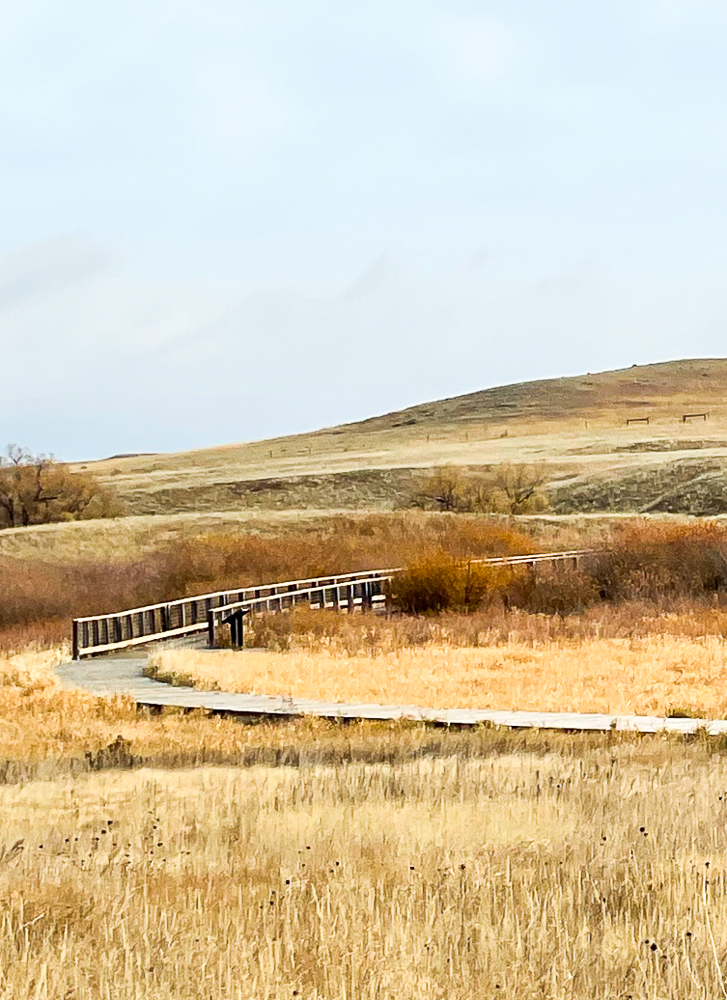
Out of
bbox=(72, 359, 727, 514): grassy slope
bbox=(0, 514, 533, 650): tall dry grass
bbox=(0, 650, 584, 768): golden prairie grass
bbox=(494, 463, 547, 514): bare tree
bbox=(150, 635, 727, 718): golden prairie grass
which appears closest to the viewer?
bbox=(0, 650, 584, 768): golden prairie grass

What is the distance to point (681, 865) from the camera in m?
7.47

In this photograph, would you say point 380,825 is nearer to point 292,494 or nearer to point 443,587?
point 443,587

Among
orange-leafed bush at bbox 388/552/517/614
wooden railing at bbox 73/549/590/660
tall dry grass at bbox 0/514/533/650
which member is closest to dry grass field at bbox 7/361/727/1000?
wooden railing at bbox 73/549/590/660

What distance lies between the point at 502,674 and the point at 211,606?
13.0 meters

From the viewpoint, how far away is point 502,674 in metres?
21.6

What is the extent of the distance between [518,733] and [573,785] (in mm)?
3552

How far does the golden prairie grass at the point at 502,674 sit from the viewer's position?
60.5 ft

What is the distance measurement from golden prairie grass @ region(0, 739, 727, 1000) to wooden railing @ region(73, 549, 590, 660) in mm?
17115

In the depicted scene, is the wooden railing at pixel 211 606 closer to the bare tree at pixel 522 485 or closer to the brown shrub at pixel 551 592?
the brown shrub at pixel 551 592

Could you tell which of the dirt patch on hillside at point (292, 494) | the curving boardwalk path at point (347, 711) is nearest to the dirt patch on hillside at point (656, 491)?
the dirt patch on hillside at point (292, 494)

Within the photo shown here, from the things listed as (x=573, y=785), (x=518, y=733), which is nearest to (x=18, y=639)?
(x=518, y=733)

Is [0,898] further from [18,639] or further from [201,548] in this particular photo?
[201,548]

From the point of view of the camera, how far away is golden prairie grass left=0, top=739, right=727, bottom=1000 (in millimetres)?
5738

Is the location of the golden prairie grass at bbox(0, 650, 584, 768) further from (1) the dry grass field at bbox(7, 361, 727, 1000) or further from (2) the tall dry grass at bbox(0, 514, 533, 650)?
(2) the tall dry grass at bbox(0, 514, 533, 650)
